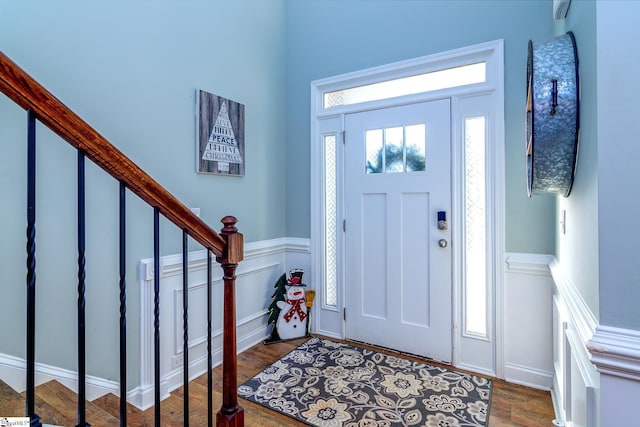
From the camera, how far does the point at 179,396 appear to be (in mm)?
2031

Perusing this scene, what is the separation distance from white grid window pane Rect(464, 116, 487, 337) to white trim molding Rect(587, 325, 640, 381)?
146 centimetres

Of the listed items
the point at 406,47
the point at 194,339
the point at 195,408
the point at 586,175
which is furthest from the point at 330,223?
the point at 586,175

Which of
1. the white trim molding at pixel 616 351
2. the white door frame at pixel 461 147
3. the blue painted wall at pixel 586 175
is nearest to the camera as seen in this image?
the white trim molding at pixel 616 351

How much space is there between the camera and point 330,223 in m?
2.91

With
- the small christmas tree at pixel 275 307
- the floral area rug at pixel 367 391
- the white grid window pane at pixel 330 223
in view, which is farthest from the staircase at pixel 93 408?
the white grid window pane at pixel 330 223

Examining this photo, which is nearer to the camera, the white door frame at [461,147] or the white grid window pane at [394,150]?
the white door frame at [461,147]

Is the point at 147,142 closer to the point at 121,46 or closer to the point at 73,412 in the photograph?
the point at 121,46

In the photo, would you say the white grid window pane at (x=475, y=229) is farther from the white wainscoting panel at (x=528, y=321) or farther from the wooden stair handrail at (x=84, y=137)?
the wooden stair handrail at (x=84, y=137)

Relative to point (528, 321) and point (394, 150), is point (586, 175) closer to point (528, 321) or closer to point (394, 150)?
point (528, 321)

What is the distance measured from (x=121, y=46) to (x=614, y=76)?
220cm

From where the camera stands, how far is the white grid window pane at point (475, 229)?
7.48 ft

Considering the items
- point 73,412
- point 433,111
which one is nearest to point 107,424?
point 73,412

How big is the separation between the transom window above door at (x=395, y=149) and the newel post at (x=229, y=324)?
1590mm

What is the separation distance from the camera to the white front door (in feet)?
7.87
